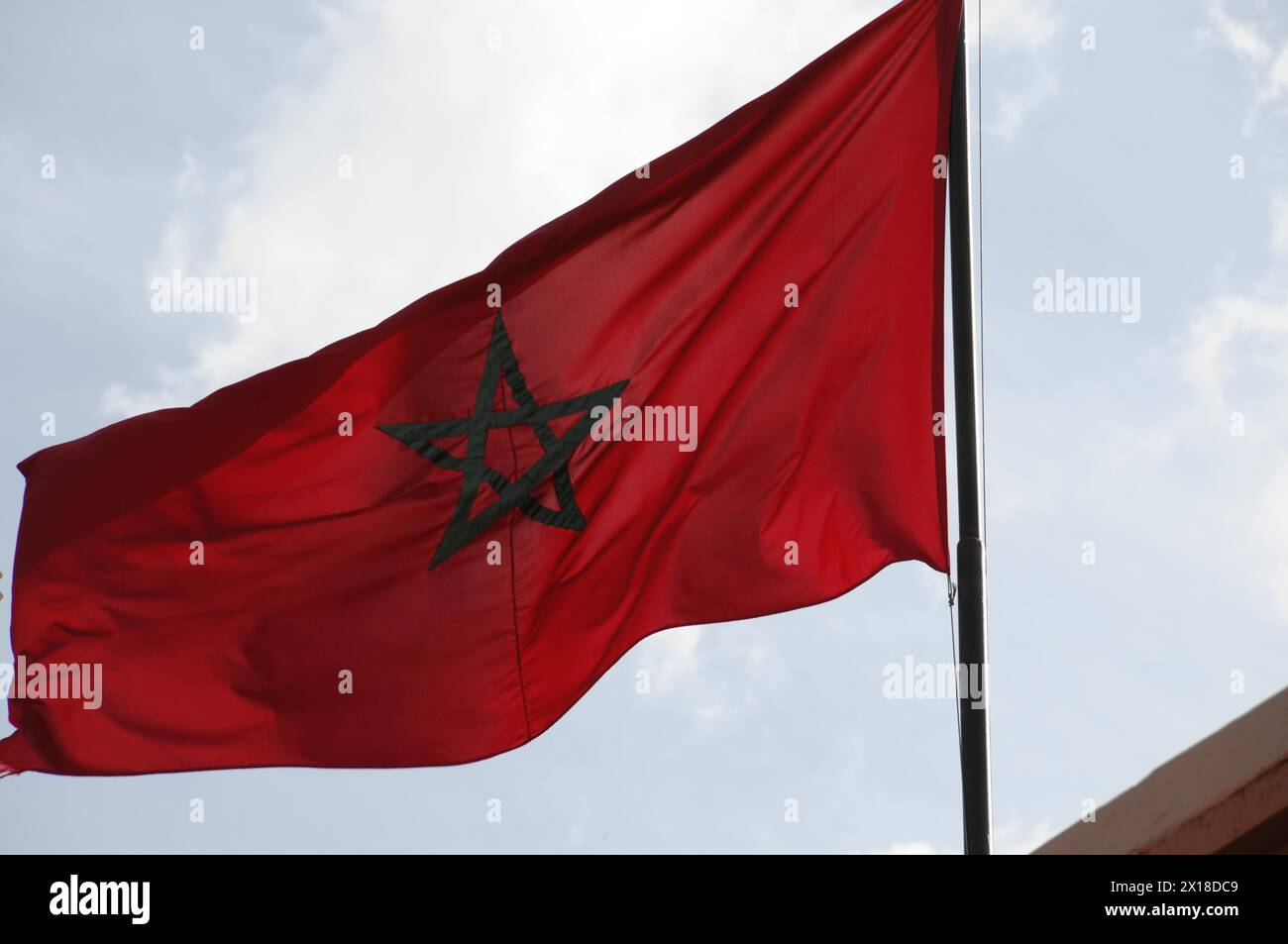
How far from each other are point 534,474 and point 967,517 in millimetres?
2738

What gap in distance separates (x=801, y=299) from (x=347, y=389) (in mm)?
2582

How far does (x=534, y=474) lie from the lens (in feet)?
29.8

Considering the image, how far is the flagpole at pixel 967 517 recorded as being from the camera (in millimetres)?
6668

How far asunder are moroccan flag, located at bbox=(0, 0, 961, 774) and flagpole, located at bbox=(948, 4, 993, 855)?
0.52m

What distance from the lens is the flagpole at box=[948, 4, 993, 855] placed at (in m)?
6.67
